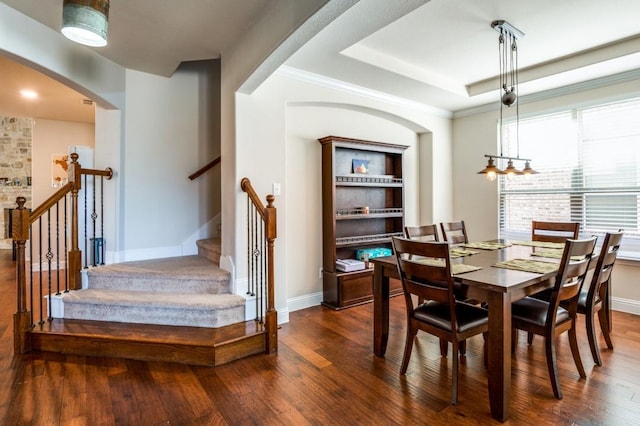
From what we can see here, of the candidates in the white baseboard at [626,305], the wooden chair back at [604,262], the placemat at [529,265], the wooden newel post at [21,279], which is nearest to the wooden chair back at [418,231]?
the placemat at [529,265]

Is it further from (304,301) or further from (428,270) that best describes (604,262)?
(304,301)

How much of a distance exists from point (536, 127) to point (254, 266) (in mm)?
3897

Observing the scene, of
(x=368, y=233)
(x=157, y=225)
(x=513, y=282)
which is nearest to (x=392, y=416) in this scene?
(x=513, y=282)

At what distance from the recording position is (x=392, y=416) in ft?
6.04

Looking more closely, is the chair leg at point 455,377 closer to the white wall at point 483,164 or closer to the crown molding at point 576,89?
the white wall at point 483,164

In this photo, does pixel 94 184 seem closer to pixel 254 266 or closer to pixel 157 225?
pixel 157 225

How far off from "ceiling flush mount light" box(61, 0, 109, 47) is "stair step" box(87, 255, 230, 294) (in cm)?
193

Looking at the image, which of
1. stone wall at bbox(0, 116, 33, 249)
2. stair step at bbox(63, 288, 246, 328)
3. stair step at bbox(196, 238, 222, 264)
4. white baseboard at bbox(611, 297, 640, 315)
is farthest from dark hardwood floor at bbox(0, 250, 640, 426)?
stone wall at bbox(0, 116, 33, 249)

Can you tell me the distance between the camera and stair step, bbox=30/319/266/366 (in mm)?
2416

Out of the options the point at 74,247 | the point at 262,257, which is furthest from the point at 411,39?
the point at 74,247

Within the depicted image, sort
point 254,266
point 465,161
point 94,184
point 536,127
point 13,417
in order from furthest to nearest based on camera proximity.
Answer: point 465,161
point 536,127
point 94,184
point 254,266
point 13,417

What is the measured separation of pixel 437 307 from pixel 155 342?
81.0 inches

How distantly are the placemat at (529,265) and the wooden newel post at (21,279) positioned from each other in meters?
3.51

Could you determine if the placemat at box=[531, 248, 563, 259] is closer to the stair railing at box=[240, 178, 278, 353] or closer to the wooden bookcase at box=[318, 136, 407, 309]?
the wooden bookcase at box=[318, 136, 407, 309]
